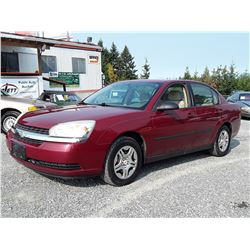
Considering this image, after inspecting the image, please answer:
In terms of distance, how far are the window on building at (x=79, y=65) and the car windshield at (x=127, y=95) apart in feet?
41.9

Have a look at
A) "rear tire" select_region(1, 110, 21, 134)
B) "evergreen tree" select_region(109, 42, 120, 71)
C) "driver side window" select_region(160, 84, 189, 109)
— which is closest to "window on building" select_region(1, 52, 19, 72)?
"rear tire" select_region(1, 110, 21, 134)

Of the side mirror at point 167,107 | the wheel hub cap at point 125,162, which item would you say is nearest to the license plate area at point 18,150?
the wheel hub cap at point 125,162

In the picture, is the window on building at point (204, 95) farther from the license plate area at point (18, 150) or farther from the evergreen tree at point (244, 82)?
the evergreen tree at point (244, 82)

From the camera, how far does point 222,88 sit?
35062 millimetres

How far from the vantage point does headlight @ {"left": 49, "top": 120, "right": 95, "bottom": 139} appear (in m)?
3.58

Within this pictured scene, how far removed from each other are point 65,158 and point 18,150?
81cm

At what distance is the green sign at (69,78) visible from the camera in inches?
658

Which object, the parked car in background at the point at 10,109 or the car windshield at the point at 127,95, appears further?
the parked car in background at the point at 10,109

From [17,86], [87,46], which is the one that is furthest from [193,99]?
[87,46]

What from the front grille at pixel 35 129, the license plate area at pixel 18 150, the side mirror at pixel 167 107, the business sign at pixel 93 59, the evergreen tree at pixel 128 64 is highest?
the evergreen tree at pixel 128 64

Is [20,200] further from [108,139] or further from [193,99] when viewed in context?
A: [193,99]

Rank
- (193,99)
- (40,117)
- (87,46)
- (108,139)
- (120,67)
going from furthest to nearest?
(120,67) → (87,46) → (193,99) → (40,117) → (108,139)

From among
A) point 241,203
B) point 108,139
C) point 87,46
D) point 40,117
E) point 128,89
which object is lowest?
point 241,203
